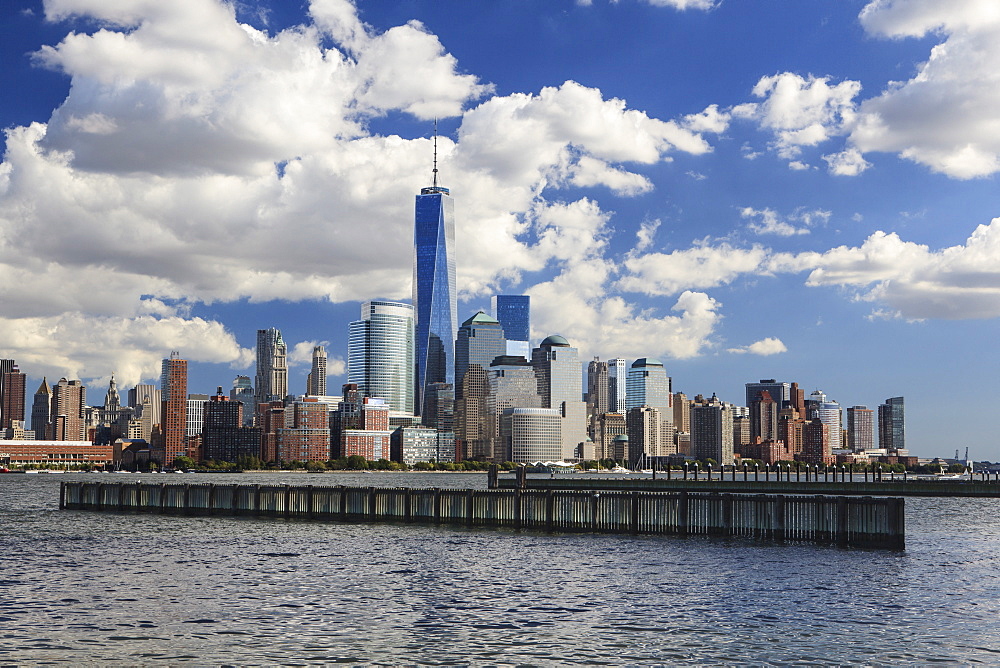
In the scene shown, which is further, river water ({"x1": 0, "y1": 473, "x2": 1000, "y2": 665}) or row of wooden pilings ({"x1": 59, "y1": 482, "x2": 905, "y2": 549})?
row of wooden pilings ({"x1": 59, "y1": 482, "x2": 905, "y2": 549})

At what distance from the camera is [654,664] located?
29.1m

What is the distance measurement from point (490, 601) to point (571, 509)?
34.5 metres

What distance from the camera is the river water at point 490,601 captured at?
101ft

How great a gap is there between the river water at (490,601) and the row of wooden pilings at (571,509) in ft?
12.2

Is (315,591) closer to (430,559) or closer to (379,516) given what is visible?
(430,559)

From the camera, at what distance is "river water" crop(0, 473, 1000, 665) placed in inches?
1213

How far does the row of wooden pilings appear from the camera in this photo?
207 feet

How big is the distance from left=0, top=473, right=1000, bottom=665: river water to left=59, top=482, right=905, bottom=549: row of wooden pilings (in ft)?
12.2

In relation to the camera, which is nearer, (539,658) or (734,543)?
(539,658)

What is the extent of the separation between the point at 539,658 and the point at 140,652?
11.5 meters

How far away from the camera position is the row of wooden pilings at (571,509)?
207 feet

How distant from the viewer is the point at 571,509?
244 ft

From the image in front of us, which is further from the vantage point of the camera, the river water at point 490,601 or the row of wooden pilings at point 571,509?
the row of wooden pilings at point 571,509

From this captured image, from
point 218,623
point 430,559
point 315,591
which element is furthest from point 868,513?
point 218,623
